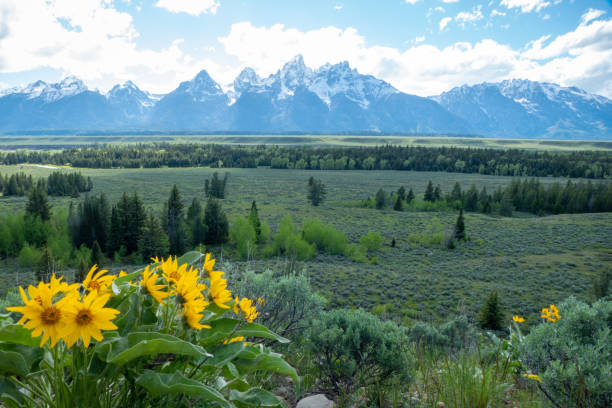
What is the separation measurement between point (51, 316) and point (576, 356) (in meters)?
3.76

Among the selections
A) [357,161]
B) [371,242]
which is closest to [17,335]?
[371,242]

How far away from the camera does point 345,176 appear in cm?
11250

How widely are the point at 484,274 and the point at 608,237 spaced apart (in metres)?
27.0

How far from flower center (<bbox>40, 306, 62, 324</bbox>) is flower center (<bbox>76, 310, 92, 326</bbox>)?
0.20 ft

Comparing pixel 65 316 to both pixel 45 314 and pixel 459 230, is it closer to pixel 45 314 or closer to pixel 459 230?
pixel 45 314

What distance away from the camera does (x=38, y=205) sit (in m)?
40.7

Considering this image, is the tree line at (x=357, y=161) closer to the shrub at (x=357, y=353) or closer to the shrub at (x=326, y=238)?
the shrub at (x=326, y=238)

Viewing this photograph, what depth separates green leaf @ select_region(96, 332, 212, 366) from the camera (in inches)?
52.4

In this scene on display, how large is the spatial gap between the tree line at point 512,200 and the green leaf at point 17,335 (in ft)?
200

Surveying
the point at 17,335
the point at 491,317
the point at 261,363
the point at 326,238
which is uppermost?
the point at 17,335

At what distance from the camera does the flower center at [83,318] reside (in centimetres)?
130

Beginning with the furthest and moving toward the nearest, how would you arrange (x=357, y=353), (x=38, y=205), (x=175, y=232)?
(x=38, y=205), (x=175, y=232), (x=357, y=353)

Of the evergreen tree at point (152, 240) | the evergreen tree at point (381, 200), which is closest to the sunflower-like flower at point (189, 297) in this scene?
the evergreen tree at point (152, 240)

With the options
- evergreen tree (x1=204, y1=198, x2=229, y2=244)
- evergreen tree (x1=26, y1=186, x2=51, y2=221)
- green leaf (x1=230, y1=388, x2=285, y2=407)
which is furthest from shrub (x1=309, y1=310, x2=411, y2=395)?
evergreen tree (x1=26, y1=186, x2=51, y2=221)
